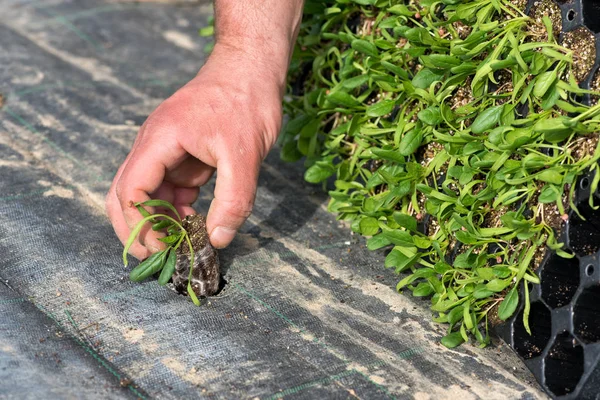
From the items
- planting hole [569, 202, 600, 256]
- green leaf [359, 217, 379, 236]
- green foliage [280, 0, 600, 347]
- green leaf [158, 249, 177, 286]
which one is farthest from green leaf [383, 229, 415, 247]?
green leaf [158, 249, 177, 286]

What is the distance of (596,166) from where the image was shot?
4.24 feet

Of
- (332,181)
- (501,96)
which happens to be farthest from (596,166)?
(332,181)

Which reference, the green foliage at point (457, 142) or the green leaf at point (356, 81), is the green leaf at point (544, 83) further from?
the green leaf at point (356, 81)

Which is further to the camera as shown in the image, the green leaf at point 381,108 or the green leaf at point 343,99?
the green leaf at point 343,99

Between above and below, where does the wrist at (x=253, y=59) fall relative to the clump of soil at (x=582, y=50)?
below

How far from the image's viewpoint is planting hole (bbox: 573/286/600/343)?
1.35m

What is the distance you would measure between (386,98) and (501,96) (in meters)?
0.36

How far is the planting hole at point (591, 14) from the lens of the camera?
137 centimetres

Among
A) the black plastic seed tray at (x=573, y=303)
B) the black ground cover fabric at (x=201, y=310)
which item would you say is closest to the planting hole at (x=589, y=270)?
the black plastic seed tray at (x=573, y=303)

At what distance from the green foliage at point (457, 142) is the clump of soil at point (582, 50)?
27mm

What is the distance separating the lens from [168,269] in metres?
1.56

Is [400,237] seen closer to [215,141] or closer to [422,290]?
[422,290]

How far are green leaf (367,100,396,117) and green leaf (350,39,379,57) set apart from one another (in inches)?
4.5

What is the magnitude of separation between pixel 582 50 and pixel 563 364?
0.57 m
